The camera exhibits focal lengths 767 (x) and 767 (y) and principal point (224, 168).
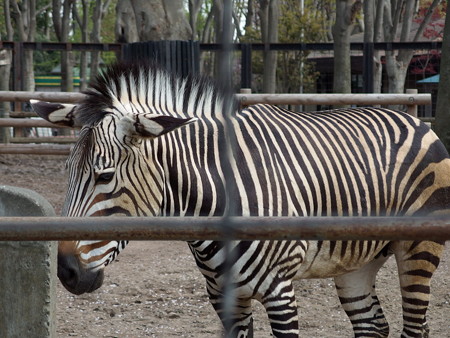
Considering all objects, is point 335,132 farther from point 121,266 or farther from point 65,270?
point 121,266

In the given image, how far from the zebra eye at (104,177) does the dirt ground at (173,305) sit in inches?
73.8

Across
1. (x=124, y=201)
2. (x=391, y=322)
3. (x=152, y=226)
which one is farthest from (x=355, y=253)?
(x=152, y=226)

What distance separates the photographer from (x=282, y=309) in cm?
333

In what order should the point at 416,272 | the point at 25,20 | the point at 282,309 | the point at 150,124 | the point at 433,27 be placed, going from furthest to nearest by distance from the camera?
the point at 433,27
the point at 25,20
the point at 416,272
the point at 282,309
the point at 150,124

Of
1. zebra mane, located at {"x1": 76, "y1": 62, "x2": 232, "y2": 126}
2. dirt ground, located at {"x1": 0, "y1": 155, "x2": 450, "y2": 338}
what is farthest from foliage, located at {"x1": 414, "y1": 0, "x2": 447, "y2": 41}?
zebra mane, located at {"x1": 76, "y1": 62, "x2": 232, "y2": 126}

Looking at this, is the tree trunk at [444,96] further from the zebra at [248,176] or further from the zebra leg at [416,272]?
the zebra leg at [416,272]

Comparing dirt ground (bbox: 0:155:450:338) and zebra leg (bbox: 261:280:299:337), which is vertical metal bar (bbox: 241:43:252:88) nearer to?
dirt ground (bbox: 0:155:450:338)

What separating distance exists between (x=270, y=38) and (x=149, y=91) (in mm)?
15427

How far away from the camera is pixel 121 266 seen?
634cm

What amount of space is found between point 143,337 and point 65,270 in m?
1.75

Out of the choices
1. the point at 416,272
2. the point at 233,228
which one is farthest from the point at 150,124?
the point at 233,228

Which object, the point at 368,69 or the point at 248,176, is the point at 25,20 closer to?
the point at 368,69

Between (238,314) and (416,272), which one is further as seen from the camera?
(416,272)

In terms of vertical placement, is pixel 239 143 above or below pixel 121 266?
above
